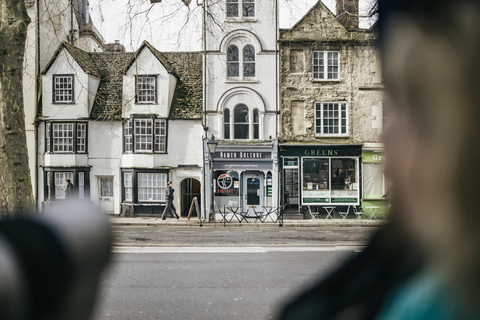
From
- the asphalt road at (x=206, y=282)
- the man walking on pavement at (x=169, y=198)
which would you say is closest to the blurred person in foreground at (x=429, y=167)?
the asphalt road at (x=206, y=282)

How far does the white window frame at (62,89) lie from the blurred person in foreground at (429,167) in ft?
79.3

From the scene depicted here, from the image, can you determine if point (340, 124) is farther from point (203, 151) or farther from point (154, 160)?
point (154, 160)

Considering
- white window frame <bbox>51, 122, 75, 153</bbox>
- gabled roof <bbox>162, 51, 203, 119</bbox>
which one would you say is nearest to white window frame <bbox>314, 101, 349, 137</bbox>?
gabled roof <bbox>162, 51, 203, 119</bbox>

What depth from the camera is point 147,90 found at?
22.2 metres

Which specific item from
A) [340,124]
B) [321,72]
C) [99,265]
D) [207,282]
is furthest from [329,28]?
[99,265]

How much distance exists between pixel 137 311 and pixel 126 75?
1902 centimetres

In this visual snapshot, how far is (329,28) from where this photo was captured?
71.5ft

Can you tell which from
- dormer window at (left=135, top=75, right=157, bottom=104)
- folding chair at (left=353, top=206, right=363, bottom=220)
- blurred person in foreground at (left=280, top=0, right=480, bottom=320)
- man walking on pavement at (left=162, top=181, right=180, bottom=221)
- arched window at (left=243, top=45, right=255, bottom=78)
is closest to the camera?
blurred person in foreground at (left=280, top=0, right=480, bottom=320)

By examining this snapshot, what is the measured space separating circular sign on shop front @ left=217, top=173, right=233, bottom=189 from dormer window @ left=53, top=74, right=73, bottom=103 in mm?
9352

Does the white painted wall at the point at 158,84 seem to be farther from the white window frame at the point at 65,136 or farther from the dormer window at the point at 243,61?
the dormer window at the point at 243,61

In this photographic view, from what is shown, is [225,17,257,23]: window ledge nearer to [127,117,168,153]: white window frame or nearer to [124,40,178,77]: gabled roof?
[124,40,178,77]: gabled roof

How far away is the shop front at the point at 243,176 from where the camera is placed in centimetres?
2133

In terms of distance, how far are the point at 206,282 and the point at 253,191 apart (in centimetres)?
1505

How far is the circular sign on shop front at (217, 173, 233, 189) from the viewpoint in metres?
21.5
